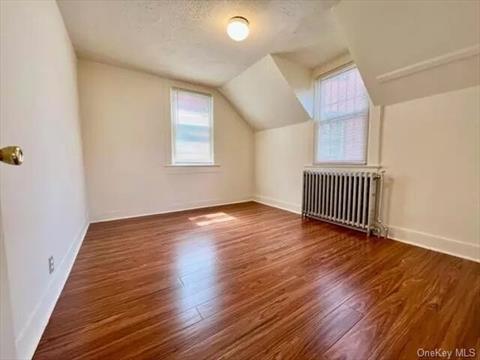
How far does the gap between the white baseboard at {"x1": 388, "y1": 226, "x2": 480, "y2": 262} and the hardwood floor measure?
0.13m

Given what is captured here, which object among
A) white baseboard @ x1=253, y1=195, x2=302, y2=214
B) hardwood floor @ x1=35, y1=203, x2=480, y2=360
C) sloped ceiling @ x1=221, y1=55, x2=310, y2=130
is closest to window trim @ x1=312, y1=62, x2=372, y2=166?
sloped ceiling @ x1=221, y1=55, x2=310, y2=130

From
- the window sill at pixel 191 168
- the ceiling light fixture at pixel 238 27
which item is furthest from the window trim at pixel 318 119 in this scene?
the window sill at pixel 191 168

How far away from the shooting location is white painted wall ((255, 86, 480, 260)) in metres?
2.05

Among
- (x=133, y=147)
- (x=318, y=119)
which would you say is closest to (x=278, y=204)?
(x=318, y=119)

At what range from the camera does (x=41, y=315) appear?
120 cm

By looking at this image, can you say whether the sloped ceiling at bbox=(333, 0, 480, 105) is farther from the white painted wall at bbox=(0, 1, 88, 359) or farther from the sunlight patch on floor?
the sunlight patch on floor

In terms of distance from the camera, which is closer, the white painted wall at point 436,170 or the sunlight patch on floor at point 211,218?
the white painted wall at point 436,170

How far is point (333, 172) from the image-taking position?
10.2ft

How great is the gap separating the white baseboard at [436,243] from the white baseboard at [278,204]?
154cm

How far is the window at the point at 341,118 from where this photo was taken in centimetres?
293

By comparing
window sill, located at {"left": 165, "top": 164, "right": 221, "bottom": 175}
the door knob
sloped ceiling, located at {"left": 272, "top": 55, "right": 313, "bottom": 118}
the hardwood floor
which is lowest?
the hardwood floor

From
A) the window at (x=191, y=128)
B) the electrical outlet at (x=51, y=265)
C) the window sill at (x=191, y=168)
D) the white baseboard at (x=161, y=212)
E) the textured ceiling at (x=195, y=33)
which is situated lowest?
the white baseboard at (x=161, y=212)

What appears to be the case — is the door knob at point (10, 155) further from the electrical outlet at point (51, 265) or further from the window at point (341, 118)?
the window at point (341, 118)

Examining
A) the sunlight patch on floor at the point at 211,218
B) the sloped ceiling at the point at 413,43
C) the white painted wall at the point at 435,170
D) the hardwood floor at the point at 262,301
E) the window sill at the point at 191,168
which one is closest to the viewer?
the hardwood floor at the point at 262,301
